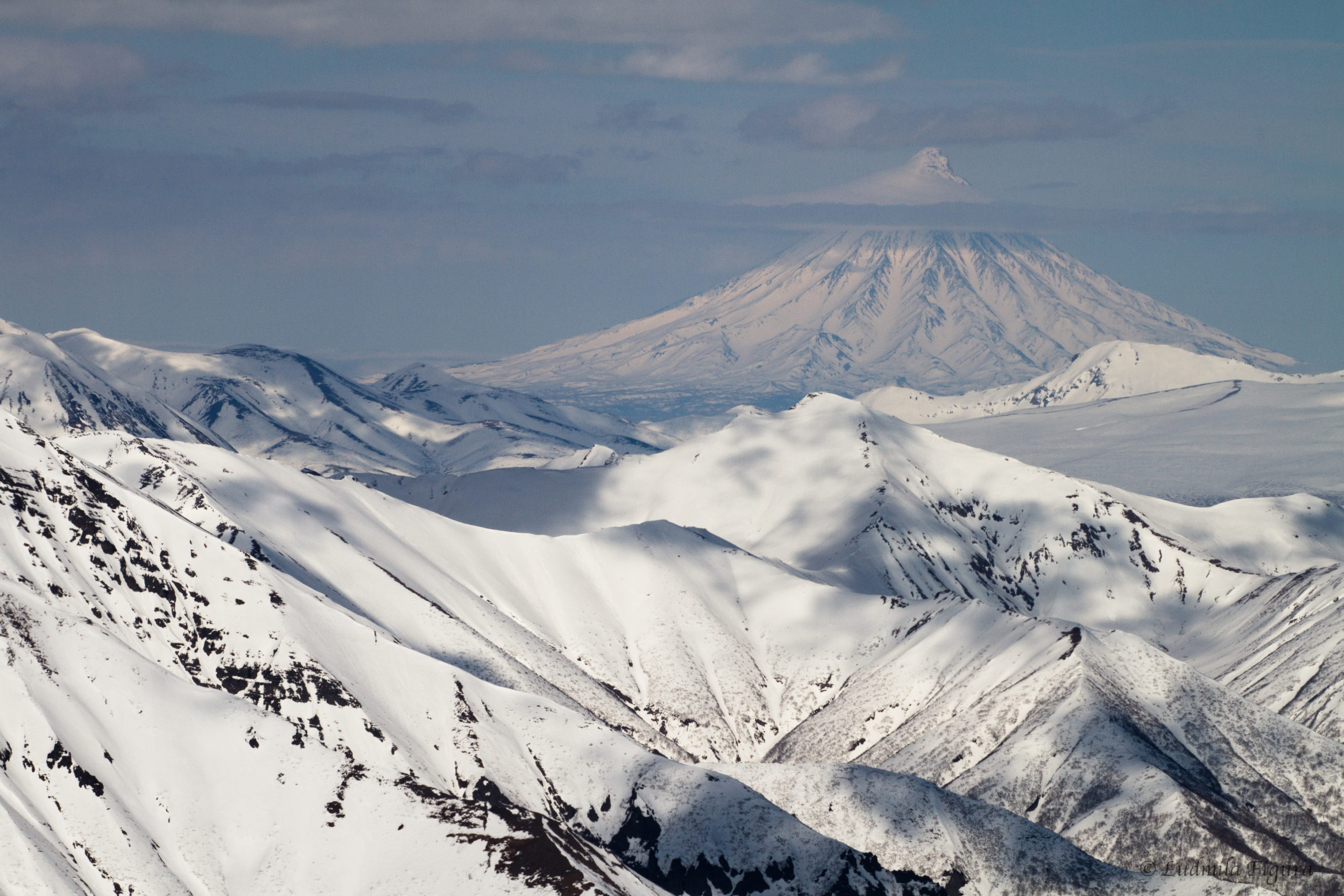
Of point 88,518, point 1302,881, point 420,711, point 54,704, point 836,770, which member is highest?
point 88,518

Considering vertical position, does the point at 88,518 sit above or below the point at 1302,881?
above

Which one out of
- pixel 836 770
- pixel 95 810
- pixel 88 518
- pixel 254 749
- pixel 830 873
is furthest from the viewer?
pixel 836 770

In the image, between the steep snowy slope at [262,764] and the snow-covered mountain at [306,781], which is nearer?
the steep snowy slope at [262,764]

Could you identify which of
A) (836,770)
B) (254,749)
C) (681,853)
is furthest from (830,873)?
(254,749)

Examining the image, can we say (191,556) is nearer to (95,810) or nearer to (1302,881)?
(95,810)

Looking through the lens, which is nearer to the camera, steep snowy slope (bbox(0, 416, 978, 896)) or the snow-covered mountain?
steep snowy slope (bbox(0, 416, 978, 896))

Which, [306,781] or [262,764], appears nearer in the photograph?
[306,781]

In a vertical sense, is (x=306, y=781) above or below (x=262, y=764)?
below

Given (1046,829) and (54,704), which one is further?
(1046,829)
